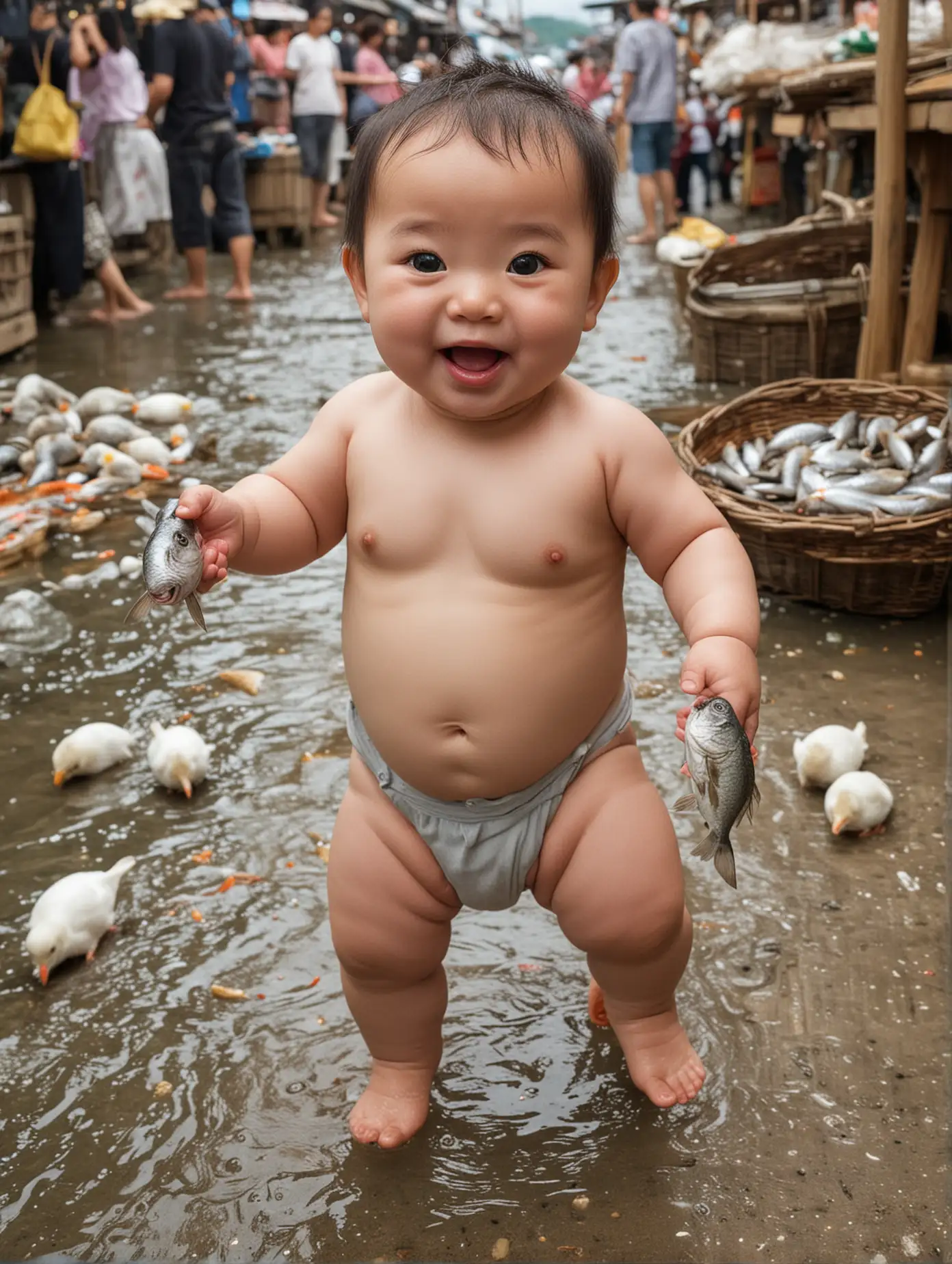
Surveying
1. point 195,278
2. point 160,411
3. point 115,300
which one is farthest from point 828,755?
point 195,278

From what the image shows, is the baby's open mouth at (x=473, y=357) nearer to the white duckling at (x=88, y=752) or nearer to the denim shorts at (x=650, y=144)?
the white duckling at (x=88, y=752)

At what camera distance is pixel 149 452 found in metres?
5.35

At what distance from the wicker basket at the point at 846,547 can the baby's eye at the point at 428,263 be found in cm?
212

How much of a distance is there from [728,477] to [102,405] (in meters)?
3.28

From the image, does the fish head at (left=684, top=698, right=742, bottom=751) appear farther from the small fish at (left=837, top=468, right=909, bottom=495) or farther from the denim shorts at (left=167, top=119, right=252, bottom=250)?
the denim shorts at (left=167, top=119, right=252, bottom=250)

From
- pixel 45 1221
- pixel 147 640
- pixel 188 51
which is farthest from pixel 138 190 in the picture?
pixel 45 1221

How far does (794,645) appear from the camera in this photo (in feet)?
12.0

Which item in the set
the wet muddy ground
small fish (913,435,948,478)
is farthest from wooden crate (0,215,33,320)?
small fish (913,435,948,478)

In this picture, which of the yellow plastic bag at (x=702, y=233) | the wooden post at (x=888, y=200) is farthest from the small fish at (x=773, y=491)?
the yellow plastic bag at (x=702, y=233)

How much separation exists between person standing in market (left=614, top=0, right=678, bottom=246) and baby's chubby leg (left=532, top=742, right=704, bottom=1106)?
1001cm

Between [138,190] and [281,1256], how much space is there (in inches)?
360

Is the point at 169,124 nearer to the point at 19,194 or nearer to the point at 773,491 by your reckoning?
the point at 19,194

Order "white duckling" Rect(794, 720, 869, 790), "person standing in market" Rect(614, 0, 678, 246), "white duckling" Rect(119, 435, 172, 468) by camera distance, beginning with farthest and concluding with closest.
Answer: "person standing in market" Rect(614, 0, 678, 246) < "white duckling" Rect(119, 435, 172, 468) < "white duckling" Rect(794, 720, 869, 790)

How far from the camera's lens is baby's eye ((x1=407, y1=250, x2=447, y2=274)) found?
163cm
